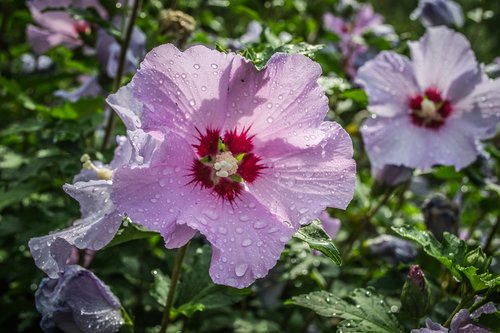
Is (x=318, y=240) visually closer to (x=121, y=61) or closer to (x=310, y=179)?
(x=310, y=179)

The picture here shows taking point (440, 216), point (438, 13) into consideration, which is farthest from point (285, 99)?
point (438, 13)

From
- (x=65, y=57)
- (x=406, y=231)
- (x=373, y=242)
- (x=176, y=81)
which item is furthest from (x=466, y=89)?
(x=65, y=57)

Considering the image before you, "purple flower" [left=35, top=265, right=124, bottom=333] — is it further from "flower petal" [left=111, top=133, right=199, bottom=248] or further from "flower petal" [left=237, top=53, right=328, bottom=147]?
"flower petal" [left=237, top=53, right=328, bottom=147]

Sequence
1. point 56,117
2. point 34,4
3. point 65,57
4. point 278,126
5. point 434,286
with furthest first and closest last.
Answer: point 65,57, point 34,4, point 56,117, point 434,286, point 278,126

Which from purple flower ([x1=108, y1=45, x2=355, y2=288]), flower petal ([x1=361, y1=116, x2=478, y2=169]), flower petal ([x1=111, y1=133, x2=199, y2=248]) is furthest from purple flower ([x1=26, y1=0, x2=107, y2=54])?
flower petal ([x1=111, y1=133, x2=199, y2=248])

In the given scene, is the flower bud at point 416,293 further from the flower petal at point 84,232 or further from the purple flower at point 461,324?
the flower petal at point 84,232

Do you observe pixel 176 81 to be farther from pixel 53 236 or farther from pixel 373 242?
pixel 373 242

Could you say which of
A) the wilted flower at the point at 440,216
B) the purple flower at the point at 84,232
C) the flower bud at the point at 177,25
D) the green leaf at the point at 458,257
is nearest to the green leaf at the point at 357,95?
the wilted flower at the point at 440,216
